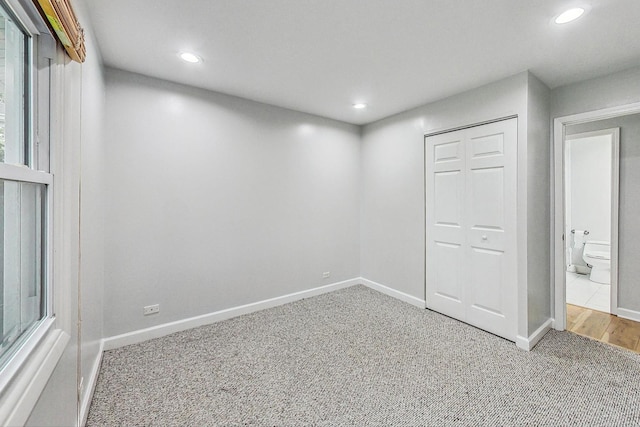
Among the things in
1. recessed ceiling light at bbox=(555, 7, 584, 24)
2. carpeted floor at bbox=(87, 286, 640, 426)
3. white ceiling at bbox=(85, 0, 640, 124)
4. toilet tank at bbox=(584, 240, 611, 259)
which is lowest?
carpeted floor at bbox=(87, 286, 640, 426)

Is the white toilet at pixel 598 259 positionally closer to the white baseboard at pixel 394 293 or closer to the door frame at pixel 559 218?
the door frame at pixel 559 218

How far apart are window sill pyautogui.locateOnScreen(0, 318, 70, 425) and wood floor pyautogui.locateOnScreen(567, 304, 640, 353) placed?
13.2 ft

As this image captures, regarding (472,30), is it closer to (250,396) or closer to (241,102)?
(241,102)

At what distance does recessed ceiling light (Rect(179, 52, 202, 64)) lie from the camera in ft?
7.28

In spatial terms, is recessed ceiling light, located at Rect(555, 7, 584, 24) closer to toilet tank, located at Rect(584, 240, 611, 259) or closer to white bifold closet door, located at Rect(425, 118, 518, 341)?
white bifold closet door, located at Rect(425, 118, 518, 341)

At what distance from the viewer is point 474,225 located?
288 cm

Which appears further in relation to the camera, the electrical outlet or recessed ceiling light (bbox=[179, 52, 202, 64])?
the electrical outlet

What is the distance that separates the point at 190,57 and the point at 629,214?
468cm

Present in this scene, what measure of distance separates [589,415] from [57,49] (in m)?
3.48

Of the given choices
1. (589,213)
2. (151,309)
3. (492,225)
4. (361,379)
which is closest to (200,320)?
(151,309)

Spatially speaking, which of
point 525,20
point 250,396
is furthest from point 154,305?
point 525,20

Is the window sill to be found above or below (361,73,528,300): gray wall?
below

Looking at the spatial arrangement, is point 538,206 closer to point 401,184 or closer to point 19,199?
point 401,184

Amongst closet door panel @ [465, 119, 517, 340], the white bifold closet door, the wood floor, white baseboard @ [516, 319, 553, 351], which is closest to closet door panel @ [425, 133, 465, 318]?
the white bifold closet door
